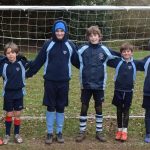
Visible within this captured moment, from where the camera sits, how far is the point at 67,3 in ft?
62.1

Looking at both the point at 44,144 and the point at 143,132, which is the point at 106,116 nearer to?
the point at 143,132

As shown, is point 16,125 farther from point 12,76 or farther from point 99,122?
point 99,122

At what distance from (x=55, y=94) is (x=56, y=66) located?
1.45 feet

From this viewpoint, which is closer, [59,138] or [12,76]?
[12,76]

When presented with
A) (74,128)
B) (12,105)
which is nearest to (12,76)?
(12,105)

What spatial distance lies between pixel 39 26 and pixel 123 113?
8.01 m

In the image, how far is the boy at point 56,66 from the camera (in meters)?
7.07

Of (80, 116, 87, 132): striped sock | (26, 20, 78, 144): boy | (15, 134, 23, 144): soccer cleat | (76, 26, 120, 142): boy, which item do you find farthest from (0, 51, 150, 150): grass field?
(76, 26, 120, 142): boy

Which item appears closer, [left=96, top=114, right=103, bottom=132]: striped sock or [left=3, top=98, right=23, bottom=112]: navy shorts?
[left=3, top=98, right=23, bottom=112]: navy shorts

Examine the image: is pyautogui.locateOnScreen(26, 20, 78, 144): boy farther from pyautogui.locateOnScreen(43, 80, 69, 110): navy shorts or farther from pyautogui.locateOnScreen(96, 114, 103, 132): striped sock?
pyautogui.locateOnScreen(96, 114, 103, 132): striped sock

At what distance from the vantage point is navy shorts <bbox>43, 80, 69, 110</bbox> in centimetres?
714

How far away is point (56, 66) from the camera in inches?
279

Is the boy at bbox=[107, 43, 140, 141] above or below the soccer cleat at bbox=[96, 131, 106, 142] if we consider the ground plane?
above

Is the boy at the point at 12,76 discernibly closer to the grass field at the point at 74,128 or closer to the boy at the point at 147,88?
the grass field at the point at 74,128
